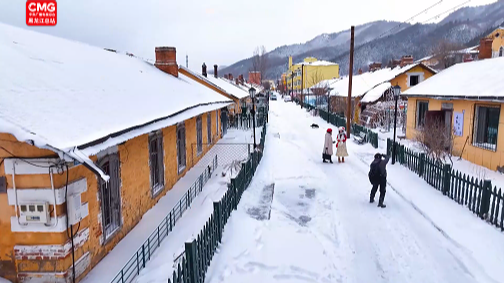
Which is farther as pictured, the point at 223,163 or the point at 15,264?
the point at 223,163

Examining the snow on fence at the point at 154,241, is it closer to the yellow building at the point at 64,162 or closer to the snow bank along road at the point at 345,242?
the yellow building at the point at 64,162

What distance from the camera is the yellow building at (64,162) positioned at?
15.7 feet

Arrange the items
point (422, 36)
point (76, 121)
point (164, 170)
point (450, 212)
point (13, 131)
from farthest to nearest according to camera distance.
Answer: point (422, 36)
point (164, 170)
point (450, 212)
point (76, 121)
point (13, 131)

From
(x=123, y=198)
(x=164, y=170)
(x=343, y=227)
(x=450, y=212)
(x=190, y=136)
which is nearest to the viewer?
(x=123, y=198)

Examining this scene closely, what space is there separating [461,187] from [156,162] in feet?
27.9

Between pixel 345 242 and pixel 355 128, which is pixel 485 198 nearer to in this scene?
pixel 345 242

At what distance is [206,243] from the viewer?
585 centimetres

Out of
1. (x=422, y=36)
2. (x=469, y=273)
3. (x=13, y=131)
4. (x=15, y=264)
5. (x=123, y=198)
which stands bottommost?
(x=469, y=273)

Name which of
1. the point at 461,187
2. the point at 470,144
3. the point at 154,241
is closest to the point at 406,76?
the point at 470,144

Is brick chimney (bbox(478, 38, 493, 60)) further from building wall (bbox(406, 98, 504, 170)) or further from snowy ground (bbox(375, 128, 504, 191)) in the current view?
snowy ground (bbox(375, 128, 504, 191))

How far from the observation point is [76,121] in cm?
527

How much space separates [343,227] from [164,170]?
5.30 metres

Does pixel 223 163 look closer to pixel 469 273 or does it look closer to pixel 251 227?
pixel 251 227

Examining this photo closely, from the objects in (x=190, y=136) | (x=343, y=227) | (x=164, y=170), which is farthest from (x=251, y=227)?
(x=190, y=136)
